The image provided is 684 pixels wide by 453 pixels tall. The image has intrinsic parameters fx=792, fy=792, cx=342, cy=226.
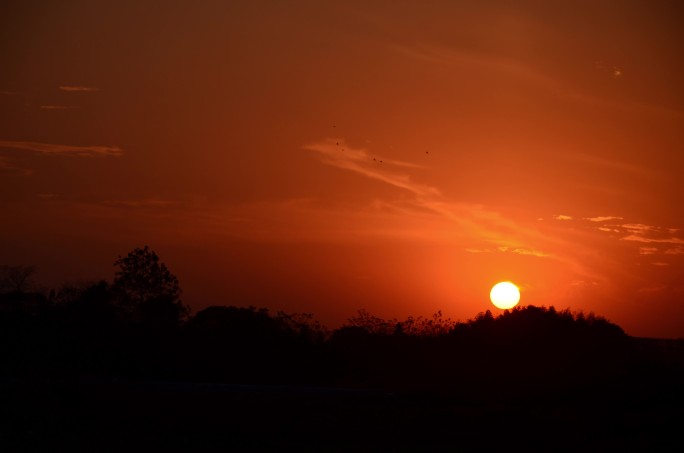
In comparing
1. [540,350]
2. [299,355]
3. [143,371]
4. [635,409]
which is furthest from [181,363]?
[635,409]

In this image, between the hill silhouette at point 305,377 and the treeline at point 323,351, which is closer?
the hill silhouette at point 305,377

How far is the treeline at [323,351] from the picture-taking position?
26984 millimetres

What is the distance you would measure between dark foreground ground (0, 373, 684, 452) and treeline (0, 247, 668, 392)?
16.2 feet

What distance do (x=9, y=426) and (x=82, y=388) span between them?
134 inches

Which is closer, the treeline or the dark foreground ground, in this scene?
the dark foreground ground

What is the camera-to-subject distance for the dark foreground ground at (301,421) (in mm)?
15438

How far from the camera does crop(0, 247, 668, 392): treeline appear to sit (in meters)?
27.0

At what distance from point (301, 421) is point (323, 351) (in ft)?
50.4

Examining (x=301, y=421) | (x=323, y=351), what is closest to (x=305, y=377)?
(x=323, y=351)

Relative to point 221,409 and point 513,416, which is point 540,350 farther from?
point 221,409

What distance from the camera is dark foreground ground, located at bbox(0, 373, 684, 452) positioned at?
15438mm

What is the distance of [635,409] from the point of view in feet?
69.7

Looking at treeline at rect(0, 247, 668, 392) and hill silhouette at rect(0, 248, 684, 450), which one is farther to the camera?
treeline at rect(0, 247, 668, 392)

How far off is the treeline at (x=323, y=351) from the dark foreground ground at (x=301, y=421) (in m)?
4.93
